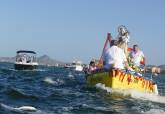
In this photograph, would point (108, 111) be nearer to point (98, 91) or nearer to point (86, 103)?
point (86, 103)

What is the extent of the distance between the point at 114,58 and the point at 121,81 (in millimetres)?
1134

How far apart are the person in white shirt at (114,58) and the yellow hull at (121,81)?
1.42ft

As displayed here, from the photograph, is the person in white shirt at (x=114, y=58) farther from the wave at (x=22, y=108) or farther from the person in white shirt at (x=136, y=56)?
the wave at (x=22, y=108)

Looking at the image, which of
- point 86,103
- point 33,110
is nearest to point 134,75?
point 86,103

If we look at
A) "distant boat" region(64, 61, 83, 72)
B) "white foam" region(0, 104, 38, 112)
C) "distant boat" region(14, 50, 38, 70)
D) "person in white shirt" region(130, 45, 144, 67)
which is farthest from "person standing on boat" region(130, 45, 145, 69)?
"distant boat" region(64, 61, 83, 72)

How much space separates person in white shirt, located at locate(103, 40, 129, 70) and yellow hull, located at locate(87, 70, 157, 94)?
0.43 meters

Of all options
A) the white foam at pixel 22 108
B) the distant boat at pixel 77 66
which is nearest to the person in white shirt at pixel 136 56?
the white foam at pixel 22 108

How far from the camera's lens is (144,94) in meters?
23.0

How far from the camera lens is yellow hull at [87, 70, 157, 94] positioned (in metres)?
22.0

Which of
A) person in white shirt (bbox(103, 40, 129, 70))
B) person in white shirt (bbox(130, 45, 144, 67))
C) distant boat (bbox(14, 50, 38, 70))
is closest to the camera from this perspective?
person in white shirt (bbox(103, 40, 129, 70))

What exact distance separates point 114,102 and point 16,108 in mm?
5345

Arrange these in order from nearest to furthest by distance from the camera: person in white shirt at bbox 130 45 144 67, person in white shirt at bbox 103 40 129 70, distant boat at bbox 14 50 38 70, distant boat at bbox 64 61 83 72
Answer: person in white shirt at bbox 103 40 129 70, person in white shirt at bbox 130 45 144 67, distant boat at bbox 14 50 38 70, distant boat at bbox 64 61 83 72

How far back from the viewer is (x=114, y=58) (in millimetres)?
22141

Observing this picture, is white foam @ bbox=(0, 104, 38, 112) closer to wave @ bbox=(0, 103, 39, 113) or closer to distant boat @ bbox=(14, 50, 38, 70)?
wave @ bbox=(0, 103, 39, 113)
